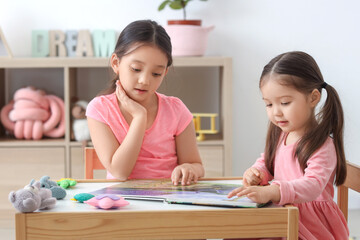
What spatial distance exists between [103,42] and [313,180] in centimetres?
188

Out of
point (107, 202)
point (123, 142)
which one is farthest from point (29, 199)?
point (123, 142)

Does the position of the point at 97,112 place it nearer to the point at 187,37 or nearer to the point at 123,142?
the point at 123,142

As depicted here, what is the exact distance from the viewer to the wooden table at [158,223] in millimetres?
962

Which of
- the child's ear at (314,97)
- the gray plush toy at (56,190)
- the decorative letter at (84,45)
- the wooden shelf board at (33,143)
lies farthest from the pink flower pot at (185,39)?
the gray plush toy at (56,190)

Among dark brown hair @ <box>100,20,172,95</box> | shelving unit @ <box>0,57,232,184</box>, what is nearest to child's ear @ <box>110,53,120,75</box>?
dark brown hair @ <box>100,20,172,95</box>

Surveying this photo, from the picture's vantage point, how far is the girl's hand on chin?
1449 millimetres

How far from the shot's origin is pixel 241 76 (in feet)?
9.86

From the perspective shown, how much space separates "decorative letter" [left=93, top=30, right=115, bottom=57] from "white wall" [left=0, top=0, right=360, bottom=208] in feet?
0.35

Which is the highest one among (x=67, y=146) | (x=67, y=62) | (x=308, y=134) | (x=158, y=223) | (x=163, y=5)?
(x=163, y=5)

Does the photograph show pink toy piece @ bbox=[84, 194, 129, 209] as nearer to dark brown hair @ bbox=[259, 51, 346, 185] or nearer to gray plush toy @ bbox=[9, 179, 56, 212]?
gray plush toy @ bbox=[9, 179, 56, 212]

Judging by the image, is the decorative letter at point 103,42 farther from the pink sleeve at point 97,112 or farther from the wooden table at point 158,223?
the wooden table at point 158,223

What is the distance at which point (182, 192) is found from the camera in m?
1.15

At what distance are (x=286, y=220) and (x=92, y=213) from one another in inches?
14.4

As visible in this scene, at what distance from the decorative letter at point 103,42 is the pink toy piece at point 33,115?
13.6 inches
